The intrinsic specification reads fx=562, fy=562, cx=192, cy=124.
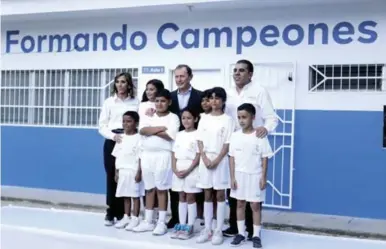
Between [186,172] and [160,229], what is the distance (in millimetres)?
601

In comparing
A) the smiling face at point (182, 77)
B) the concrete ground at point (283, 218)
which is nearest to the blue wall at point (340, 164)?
the concrete ground at point (283, 218)

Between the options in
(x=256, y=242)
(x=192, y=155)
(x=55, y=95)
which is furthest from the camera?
(x=55, y=95)

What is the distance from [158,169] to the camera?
5.30 m

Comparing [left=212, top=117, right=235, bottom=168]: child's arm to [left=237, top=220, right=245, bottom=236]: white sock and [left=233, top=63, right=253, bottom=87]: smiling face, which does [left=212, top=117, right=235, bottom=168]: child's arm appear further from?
[left=237, top=220, right=245, bottom=236]: white sock

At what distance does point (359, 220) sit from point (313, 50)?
7.72 ft

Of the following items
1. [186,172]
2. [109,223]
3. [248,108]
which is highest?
[248,108]

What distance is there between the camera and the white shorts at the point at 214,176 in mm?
5004

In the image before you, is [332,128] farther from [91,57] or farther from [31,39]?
[31,39]

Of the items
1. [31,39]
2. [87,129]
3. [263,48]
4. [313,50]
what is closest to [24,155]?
[87,129]

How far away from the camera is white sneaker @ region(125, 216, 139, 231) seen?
17.7 feet

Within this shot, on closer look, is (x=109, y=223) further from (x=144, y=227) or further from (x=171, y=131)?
(x=171, y=131)

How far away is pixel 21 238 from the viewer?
5.20 meters

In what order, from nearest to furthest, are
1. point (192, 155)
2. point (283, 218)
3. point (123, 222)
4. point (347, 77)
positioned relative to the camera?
point (192, 155), point (123, 222), point (283, 218), point (347, 77)

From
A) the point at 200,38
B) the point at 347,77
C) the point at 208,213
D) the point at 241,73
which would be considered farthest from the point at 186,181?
the point at 200,38
